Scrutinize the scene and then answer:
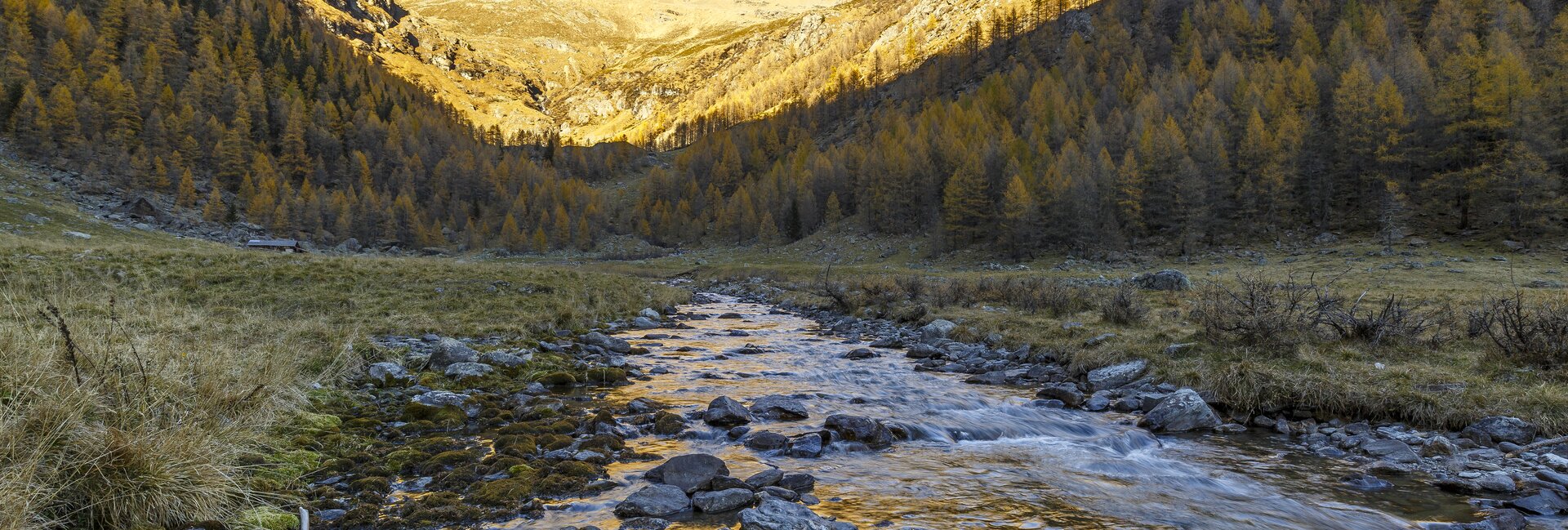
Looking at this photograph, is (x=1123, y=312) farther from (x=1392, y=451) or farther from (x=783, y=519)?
(x=783, y=519)

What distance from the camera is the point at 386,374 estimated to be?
11180mm

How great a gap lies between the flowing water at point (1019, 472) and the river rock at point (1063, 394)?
48 cm

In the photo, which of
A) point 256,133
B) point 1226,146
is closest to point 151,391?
point 1226,146

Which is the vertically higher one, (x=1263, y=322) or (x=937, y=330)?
(x=1263, y=322)

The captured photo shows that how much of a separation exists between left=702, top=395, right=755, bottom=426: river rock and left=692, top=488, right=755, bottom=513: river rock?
3.28 meters

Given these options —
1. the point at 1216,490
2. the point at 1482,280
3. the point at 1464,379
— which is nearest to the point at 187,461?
the point at 1216,490

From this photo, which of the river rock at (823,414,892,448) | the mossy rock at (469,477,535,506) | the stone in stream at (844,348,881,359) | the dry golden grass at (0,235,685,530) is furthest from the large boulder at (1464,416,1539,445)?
the dry golden grass at (0,235,685,530)

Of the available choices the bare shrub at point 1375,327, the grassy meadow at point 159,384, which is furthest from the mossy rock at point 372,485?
the bare shrub at point 1375,327

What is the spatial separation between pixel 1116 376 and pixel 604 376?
35.7 ft

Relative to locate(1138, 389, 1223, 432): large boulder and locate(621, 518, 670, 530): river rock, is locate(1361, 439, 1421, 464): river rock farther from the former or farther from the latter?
locate(621, 518, 670, 530): river rock

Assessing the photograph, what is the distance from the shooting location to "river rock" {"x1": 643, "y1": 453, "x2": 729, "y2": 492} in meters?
7.40

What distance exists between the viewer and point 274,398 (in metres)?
7.62

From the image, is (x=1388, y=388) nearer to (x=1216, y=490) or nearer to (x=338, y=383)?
(x=1216, y=490)

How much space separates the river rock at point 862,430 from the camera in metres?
9.64
